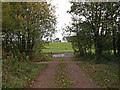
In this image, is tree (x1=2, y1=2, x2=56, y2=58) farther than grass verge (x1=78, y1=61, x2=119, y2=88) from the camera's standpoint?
Yes

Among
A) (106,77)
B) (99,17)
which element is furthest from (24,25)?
(106,77)

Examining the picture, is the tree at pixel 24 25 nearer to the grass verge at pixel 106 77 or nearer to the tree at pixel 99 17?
the tree at pixel 99 17

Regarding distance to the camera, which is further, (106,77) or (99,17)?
(99,17)

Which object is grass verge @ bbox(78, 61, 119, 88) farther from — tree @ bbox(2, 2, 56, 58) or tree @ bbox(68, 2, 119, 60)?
tree @ bbox(2, 2, 56, 58)

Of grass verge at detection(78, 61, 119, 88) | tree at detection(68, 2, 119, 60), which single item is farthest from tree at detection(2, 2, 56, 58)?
grass verge at detection(78, 61, 119, 88)

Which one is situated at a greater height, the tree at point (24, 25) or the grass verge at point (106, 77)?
the tree at point (24, 25)

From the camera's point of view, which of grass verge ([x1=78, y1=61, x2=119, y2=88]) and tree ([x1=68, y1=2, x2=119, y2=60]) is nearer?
grass verge ([x1=78, y1=61, x2=119, y2=88])

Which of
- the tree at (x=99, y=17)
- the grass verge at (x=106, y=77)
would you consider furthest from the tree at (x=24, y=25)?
the grass verge at (x=106, y=77)

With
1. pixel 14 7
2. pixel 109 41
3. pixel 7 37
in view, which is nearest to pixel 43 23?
pixel 14 7

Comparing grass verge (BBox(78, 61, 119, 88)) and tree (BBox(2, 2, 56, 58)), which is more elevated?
tree (BBox(2, 2, 56, 58))

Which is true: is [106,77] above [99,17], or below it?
below

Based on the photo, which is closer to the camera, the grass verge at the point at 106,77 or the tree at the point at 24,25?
the grass verge at the point at 106,77

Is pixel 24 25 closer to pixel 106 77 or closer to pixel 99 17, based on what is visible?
pixel 99 17

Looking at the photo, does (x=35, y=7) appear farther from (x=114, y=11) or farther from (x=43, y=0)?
(x=114, y=11)
